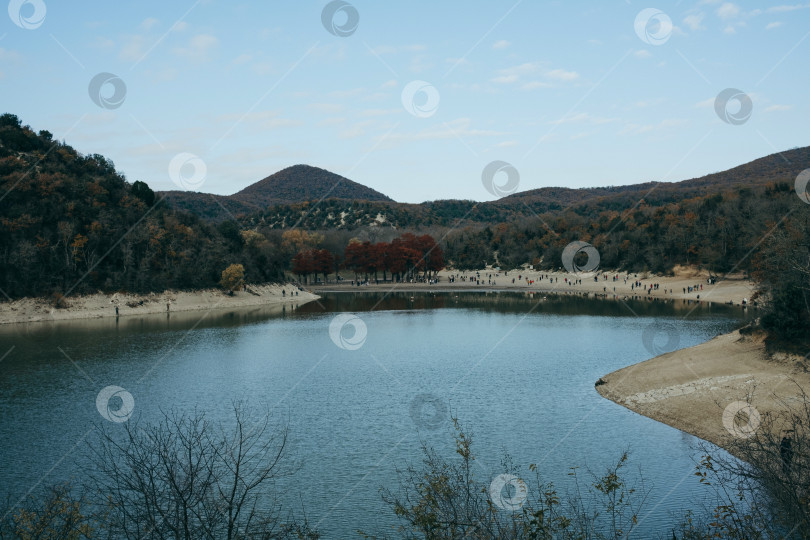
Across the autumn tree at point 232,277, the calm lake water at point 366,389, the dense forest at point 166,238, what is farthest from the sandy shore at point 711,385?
the autumn tree at point 232,277

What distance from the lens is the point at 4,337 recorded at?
198 ft

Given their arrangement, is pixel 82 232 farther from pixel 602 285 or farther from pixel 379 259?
pixel 602 285

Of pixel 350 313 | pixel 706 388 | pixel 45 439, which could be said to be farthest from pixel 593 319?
pixel 45 439

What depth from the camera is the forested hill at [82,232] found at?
7944 centimetres

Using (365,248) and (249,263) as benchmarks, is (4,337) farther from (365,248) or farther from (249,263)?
(365,248)

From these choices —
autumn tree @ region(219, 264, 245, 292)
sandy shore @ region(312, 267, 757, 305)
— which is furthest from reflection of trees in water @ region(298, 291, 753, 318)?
autumn tree @ region(219, 264, 245, 292)

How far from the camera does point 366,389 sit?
38125 mm

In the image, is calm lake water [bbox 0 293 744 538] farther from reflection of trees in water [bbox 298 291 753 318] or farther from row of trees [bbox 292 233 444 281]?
row of trees [bbox 292 233 444 281]

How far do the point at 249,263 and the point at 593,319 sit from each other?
6076 cm

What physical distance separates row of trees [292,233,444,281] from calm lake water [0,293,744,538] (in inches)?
2278

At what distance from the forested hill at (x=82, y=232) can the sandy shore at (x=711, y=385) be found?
233ft

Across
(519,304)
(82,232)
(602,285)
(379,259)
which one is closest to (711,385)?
(519,304)

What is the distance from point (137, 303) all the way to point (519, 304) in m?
56.1

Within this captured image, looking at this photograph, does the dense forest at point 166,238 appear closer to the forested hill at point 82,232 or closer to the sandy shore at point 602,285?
the forested hill at point 82,232
